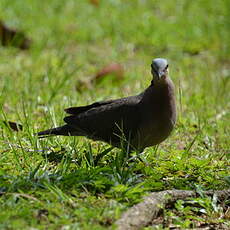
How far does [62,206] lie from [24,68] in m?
4.29

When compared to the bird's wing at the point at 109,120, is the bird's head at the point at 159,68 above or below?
above

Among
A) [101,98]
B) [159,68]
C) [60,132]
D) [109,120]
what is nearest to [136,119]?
[109,120]

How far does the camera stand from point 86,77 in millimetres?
7289

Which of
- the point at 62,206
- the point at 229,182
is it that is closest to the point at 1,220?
the point at 62,206

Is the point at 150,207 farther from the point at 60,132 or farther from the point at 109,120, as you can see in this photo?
the point at 60,132

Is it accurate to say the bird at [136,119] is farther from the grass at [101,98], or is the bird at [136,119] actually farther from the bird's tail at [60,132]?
the grass at [101,98]

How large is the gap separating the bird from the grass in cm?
14

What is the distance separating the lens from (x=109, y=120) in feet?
14.0

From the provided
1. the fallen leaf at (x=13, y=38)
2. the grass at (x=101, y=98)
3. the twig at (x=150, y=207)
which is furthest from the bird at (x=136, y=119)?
the fallen leaf at (x=13, y=38)

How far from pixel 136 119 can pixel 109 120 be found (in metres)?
0.23

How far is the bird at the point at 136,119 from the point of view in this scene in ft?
13.4

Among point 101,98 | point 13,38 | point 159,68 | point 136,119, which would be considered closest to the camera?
point 159,68

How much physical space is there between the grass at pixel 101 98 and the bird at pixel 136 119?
139 millimetres

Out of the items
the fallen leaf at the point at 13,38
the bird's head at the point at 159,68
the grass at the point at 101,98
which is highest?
the bird's head at the point at 159,68
